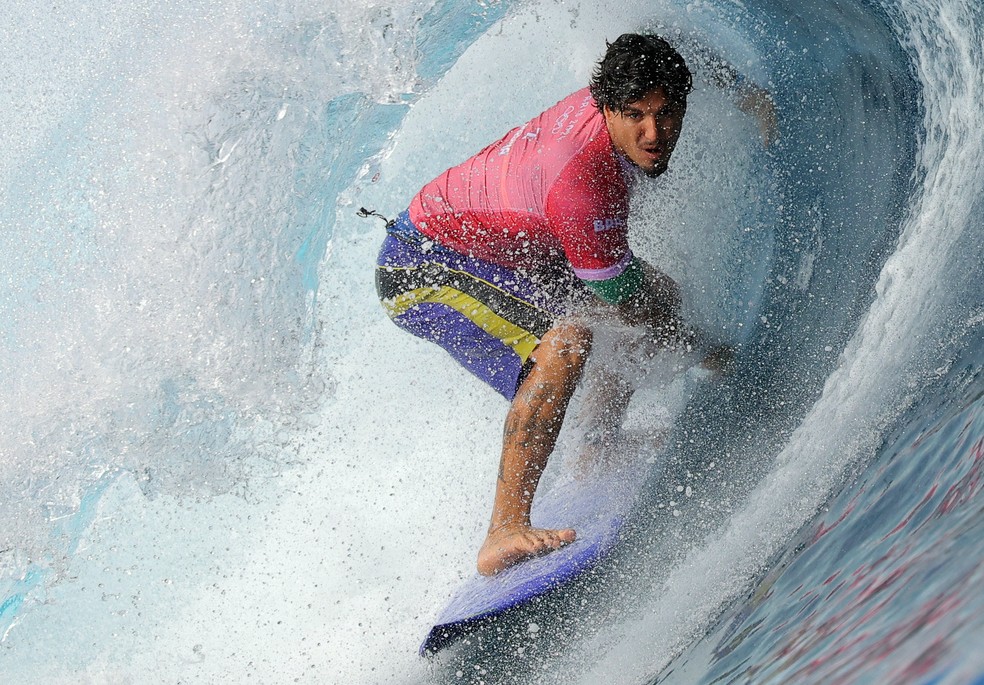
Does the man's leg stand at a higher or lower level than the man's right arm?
lower

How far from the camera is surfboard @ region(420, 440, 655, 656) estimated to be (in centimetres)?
220

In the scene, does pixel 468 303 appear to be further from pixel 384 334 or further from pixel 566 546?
pixel 384 334

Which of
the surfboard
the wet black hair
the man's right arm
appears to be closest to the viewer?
the wet black hair

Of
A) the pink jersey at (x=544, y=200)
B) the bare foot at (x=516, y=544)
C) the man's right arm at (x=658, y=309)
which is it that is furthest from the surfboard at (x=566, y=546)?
the pink jersey at (x=544, y=200)

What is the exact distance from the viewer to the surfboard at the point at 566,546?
7.21ft

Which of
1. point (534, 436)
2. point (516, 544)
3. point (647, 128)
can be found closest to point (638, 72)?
point (647, 128)

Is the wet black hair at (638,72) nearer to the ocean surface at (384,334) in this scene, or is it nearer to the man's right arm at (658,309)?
the man's right arm at (658,309)

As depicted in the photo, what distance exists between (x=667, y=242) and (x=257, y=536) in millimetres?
1761

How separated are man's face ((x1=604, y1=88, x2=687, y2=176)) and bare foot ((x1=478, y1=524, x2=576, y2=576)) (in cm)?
84

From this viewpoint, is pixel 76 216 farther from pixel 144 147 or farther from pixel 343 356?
pixel 343 356

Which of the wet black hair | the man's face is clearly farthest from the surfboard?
the wet black hair

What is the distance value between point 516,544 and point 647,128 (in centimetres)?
96

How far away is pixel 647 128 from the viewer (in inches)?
72.6

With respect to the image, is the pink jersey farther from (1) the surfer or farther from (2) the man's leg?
(2) the man's leg
